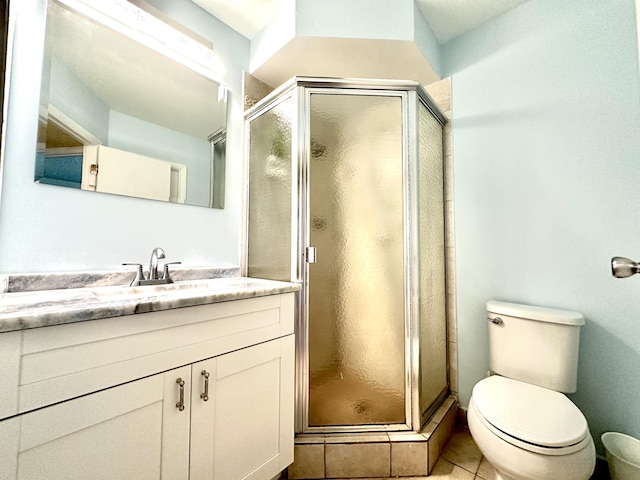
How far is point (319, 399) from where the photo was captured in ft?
4.59

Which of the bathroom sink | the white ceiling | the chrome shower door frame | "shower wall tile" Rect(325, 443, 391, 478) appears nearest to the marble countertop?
the bathroom sink

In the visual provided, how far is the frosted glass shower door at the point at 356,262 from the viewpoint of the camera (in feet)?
4.67

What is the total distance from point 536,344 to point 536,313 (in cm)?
15

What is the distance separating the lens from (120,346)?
2.50 feet

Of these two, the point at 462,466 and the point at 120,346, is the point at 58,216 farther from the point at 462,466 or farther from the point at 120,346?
the point at 462,466

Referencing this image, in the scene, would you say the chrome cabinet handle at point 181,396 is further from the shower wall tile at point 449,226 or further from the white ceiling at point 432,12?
the white ceiling at point 432,12

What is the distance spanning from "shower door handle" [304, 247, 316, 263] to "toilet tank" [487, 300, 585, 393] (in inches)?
39.4

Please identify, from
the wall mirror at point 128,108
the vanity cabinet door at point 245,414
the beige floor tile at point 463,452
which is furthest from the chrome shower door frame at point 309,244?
the wall mirror at point 128,108

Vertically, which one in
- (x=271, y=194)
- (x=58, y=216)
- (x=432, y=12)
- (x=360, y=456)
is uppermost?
(x=432, y=12)

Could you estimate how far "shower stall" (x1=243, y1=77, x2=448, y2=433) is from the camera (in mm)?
1419

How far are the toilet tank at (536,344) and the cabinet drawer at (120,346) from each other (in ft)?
4.10

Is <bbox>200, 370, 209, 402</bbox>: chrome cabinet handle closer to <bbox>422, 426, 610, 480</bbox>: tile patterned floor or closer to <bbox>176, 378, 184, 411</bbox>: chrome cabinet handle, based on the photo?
<bbox>176, 378, 184, 411</bbox>: chrome cabinet handle

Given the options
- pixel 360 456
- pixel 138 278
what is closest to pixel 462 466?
pixel 360 456

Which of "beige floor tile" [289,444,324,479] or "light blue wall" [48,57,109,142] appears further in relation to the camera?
"beige floor tile" [289,444,324,479]
